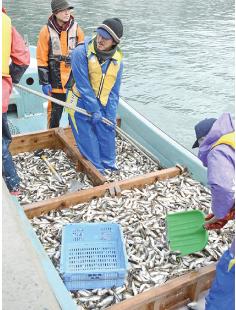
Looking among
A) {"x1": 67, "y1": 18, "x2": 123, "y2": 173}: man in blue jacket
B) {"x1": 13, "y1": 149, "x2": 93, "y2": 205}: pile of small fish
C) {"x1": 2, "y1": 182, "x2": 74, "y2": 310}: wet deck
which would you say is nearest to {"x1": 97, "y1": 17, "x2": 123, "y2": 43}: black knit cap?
{"x1": 67, "y1": 18, "x2": 123, "y2": 173}: man in blue jacket

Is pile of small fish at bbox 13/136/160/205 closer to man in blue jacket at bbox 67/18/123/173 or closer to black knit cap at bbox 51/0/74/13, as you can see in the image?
man in blue jacket at bbox 67/18/123/173

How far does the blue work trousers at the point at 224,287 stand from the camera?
3.11 meters

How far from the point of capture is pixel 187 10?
97.9ft

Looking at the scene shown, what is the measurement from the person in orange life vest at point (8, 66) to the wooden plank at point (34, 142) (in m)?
1.54

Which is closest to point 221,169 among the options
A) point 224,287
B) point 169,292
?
point 224,287

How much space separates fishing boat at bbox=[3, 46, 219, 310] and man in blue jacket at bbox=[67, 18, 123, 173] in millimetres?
344

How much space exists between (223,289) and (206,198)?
6.96ft

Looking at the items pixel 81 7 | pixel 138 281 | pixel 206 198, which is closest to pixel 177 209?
pixel 206 198

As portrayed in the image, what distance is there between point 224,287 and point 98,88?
3.22m

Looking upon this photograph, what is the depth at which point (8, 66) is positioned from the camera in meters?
4.11

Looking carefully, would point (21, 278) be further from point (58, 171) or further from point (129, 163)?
point (129, 163)

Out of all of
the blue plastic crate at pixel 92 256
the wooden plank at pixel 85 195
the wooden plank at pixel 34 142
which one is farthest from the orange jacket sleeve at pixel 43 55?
the blue plastic crate at pixel 92 256

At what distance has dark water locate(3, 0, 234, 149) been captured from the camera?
1451 cm

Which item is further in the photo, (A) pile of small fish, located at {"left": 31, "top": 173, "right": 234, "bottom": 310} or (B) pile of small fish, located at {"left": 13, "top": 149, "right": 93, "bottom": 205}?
(B) pile of small fish, located at {"left": 13, "top": 149, "right": 93, "bottom": 205}
